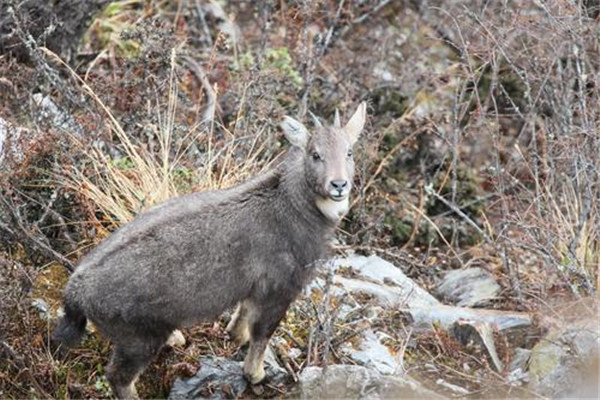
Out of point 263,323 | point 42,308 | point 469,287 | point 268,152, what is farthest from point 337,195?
point 469,287

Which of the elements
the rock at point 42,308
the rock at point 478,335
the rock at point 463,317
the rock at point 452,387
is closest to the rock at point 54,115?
the rock at point 42,308

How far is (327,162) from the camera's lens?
8836mm

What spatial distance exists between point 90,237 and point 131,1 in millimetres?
5361

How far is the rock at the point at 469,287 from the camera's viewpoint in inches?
439

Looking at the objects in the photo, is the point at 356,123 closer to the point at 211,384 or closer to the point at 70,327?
the point at 211,384

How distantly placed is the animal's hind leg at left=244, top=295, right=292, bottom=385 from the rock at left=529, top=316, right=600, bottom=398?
83.3 inches

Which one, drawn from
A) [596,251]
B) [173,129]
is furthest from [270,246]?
[596,251]

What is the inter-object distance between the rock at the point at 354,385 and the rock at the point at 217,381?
1.49 ft

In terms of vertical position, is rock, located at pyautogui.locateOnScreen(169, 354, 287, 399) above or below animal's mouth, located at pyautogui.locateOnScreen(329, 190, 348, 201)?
below

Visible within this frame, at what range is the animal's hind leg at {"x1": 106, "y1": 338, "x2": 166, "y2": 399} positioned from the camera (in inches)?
322

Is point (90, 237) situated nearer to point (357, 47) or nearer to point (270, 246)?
point (270, 246)

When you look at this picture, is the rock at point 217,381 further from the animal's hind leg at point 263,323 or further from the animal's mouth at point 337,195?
the animal's mouth at point 337,195

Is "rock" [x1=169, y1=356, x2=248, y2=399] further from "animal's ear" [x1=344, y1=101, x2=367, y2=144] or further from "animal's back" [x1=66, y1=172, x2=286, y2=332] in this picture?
"animal's ear" [x1=344, y1=101, x2=367, y2=144]

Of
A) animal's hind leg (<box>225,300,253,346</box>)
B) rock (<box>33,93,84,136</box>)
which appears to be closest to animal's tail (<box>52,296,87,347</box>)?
animal's hind leg (<box>225,300,253,346</box>)
